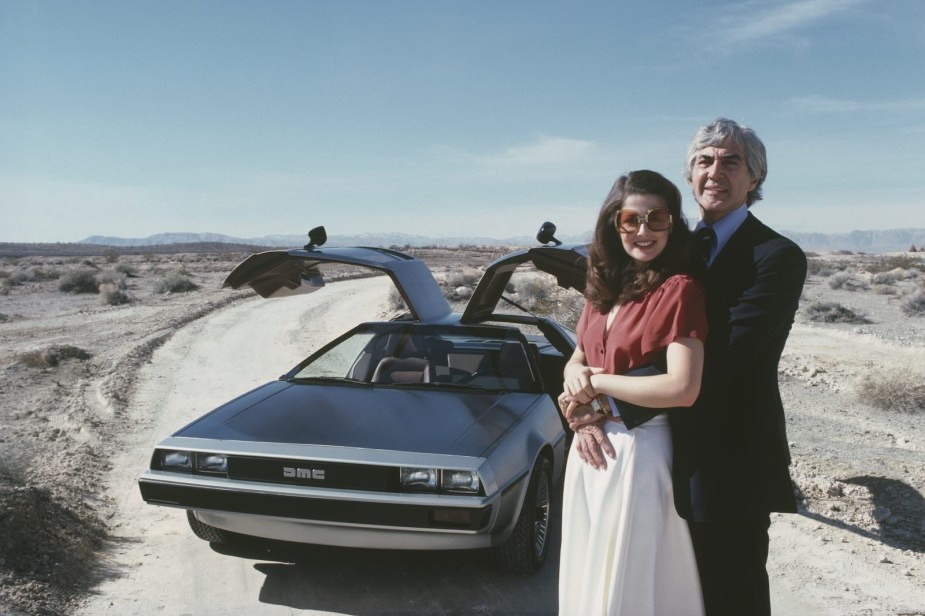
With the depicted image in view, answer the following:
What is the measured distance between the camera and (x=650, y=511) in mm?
2209

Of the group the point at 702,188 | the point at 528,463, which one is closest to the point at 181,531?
the point at 528,463

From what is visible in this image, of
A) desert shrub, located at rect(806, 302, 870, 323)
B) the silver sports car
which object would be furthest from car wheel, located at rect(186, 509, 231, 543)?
desert shrub, located at rect(806, 302, 870, 323)

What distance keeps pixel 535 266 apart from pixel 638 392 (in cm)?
311

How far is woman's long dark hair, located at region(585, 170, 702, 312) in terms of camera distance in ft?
7.23

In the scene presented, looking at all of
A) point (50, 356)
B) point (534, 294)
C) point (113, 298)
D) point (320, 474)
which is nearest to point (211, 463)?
point (320, 474)

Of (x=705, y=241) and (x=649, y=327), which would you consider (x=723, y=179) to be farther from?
(x=649, y=327)

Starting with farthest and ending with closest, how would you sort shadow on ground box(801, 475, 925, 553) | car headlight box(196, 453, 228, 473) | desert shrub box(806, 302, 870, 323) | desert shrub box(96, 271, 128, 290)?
desert shrub box(96, 271, 128, 290) → desert shrub box(806, 302, 870, 323) → shadow on ground box(801, 475, 925, 553) → car headlight box(196, 453, 228, 473)

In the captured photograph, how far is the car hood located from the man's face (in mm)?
1850

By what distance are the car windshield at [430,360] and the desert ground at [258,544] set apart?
1.14 meters

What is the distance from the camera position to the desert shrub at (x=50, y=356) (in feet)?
37.3

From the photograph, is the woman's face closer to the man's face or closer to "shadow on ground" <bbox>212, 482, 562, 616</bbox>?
the man's face

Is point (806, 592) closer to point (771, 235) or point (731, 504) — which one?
point (731, 504)

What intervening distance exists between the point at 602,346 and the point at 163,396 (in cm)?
801

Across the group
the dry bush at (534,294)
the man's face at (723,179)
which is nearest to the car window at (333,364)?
the man's face at (723,179)
